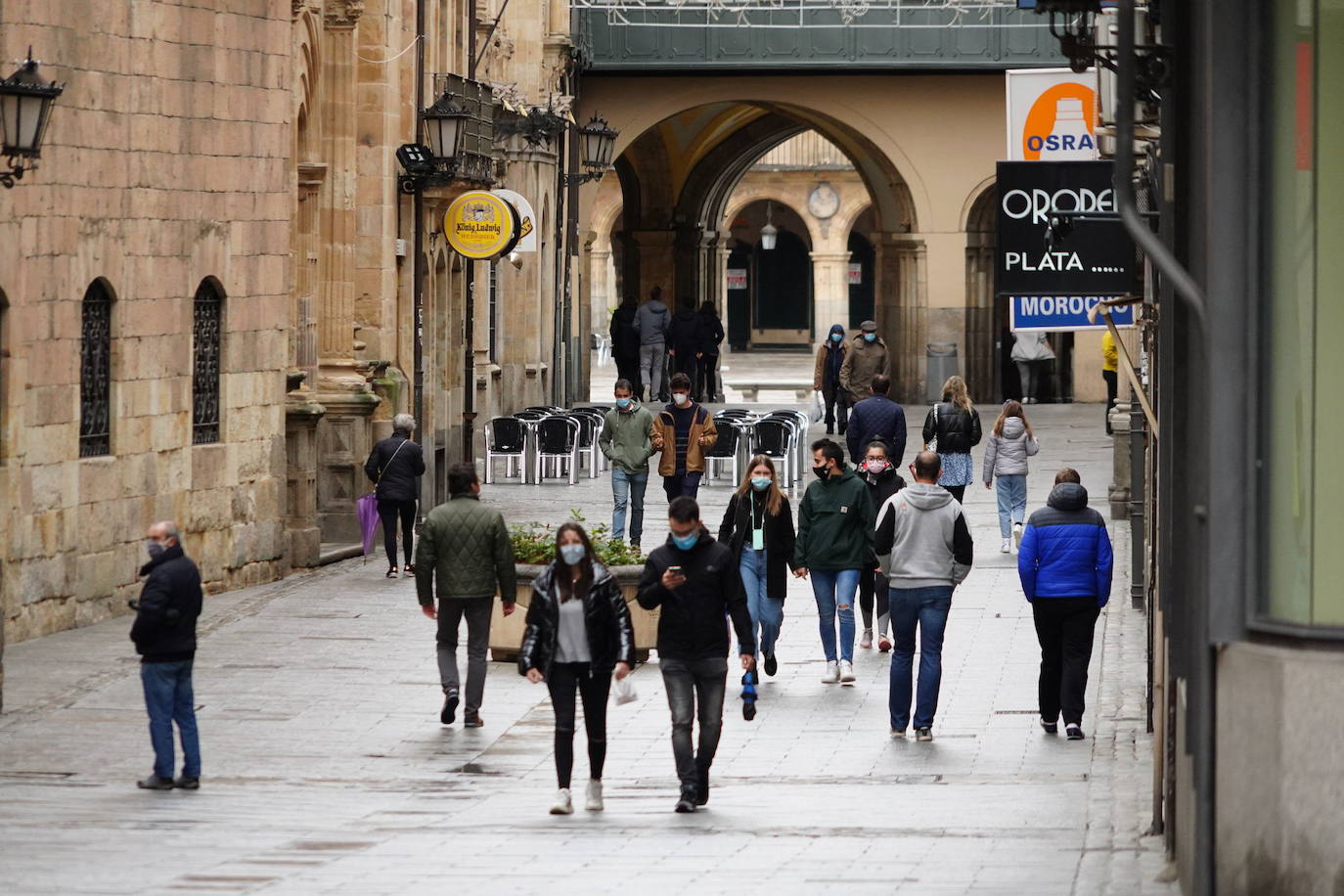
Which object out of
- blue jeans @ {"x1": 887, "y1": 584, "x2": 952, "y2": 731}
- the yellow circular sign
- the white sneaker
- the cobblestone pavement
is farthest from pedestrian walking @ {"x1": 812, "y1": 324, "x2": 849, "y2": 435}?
the white sneaker

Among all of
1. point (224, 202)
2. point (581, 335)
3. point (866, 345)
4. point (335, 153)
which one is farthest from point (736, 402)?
point (224, 202)

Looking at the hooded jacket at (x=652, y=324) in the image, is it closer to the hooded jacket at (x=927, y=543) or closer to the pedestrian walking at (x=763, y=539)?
the pedestrian walking at (x=763, y=539)

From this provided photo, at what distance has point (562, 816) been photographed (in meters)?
11.0

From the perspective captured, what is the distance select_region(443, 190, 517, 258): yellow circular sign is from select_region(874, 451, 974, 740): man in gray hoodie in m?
12.6

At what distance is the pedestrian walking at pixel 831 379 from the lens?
3111 centimetres

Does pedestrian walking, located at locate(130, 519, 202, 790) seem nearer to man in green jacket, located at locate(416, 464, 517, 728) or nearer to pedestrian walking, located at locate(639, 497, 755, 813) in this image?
man in green jacket, located at locate(416, 464, 517, 728)

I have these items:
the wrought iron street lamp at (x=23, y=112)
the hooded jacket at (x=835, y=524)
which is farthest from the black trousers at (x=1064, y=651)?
the wrought iron street lamp at (x=23, y=112)

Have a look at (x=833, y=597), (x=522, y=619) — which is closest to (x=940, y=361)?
(x=522, y=619)

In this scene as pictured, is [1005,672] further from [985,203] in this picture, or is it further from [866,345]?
[985,203]

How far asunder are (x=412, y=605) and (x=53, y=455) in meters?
3.15

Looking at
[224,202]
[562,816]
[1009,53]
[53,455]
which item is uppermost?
[1009,53]

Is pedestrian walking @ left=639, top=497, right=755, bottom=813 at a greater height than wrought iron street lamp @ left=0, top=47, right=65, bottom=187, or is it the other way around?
wrought iron street lamp @ left=0, top=47, right=65, bottom=187

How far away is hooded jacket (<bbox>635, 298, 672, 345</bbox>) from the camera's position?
3734 cm

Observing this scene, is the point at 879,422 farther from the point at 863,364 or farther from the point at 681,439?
the point at 863,364
